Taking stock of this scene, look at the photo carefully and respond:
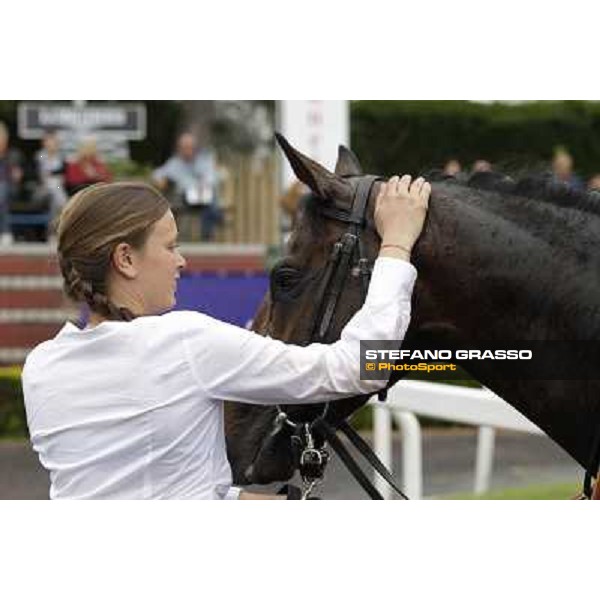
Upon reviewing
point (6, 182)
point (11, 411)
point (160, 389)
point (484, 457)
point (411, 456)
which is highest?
point (160, 389)

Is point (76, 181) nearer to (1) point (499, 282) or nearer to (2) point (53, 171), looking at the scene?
(2) point (53, 171)

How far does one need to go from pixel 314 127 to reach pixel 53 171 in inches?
131

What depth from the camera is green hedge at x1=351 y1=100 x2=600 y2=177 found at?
14094mm

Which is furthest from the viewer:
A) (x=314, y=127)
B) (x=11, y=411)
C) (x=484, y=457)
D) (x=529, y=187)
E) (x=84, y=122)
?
(x=84, y=122)

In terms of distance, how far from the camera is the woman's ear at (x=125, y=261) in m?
2.54

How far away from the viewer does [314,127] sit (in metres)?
10.7

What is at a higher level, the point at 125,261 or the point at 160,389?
the point at 125,261

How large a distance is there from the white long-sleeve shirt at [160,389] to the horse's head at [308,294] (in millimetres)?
427

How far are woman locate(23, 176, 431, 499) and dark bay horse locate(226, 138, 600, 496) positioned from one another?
52 cm

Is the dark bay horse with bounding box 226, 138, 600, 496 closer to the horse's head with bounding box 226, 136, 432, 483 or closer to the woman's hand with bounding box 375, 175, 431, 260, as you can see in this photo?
the horse's head with bounding box 226, 136, 432, 483

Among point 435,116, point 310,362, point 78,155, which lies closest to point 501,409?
point 310,362

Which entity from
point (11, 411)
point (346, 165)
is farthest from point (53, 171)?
point (346, 165)

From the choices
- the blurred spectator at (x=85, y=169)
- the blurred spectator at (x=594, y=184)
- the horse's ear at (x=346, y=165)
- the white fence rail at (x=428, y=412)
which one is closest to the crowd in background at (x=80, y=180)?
the blurred spectator at (x=85, y=169)

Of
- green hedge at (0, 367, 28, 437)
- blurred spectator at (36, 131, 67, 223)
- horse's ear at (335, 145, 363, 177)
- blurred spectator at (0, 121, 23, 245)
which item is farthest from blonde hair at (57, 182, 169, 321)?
blurred spectator at (36, 131, 67, 223)
